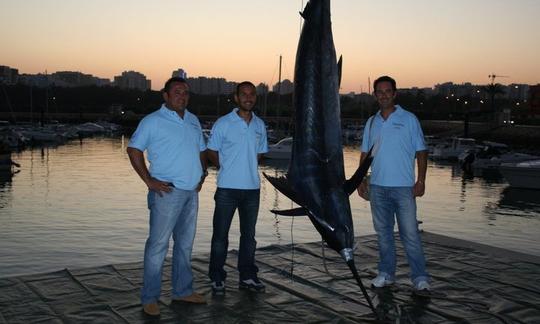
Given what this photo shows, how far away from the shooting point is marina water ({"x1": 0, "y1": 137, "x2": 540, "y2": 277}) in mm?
9492

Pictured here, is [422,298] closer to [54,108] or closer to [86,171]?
[86,171]

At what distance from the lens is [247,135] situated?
14.2 feet

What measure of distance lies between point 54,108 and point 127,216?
107 meters

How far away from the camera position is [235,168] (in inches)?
169

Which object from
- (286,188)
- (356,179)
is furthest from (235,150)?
(356,179)

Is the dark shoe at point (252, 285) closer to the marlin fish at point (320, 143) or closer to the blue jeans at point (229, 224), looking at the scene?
the blue jeans at point (229, 224)

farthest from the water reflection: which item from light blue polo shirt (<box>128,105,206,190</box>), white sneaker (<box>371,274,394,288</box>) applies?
light blue polo shirt (<box>128,105,206,190</box>)

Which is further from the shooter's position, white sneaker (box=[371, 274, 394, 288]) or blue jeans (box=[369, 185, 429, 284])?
white sneaker (box=[371, 274, 394, 288])

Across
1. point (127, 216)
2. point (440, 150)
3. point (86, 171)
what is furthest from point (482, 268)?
point (440, 150)

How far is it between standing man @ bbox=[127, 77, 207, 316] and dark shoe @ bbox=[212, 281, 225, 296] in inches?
21.9

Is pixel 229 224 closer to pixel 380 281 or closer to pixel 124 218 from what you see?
pixel 380 281

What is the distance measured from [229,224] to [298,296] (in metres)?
0.84

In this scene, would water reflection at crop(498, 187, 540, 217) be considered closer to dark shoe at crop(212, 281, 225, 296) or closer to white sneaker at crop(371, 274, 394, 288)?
white sneaker at crop(371, 274, 394, 288)

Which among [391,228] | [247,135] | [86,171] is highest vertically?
[247,135]
